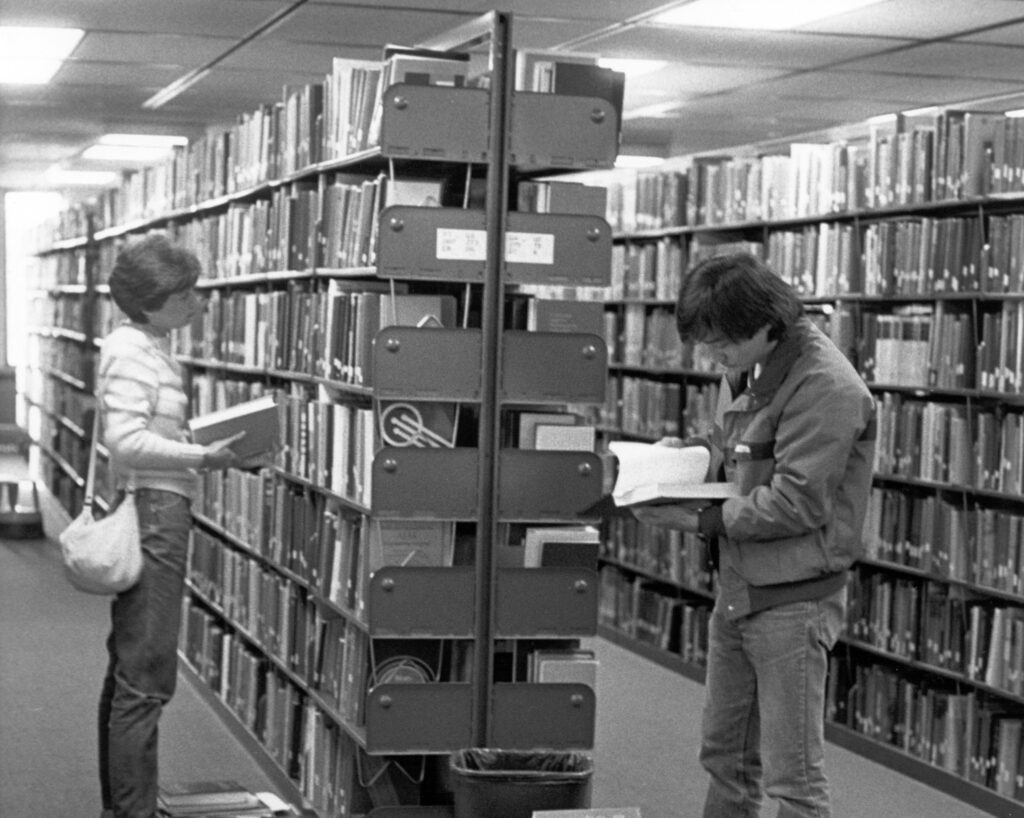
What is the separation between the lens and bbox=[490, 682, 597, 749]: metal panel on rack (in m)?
4.45

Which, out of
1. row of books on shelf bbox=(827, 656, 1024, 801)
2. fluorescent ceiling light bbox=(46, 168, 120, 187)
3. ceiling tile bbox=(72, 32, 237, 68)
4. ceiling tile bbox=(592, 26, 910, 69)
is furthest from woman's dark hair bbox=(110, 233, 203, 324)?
fluorescent ceiling light bbox=(46, 168, 120, 187)

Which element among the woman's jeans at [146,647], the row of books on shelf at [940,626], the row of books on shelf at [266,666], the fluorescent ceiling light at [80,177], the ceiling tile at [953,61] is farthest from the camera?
the fluorescent ceiling light at [80,177]

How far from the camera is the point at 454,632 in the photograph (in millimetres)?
4414

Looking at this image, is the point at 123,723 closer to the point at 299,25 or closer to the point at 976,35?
the point at 299,25

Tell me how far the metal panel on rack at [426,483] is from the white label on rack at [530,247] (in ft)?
1.67

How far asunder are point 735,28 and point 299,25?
1701 millimetres

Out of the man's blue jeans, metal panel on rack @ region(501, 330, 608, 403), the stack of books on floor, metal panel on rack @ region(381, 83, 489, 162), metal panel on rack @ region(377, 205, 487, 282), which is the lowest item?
the stack of books on floor

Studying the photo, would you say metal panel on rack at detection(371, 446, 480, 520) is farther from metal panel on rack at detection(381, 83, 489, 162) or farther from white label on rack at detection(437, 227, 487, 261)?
metal panel on rack at detection(381, 83, 489, 162)

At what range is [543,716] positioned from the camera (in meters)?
4.48

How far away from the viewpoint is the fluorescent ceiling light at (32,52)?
23.2 feet

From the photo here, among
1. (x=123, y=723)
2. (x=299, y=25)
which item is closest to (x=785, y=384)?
(x=123, y=723)

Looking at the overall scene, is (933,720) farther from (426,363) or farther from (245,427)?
(245,427)

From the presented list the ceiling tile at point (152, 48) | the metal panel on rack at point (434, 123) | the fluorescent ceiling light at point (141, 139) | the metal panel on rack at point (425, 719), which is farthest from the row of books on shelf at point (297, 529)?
the fluorescent ceiling light at point (141, 139)

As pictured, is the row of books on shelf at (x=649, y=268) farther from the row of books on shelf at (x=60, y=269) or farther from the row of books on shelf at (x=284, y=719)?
the row of books on shelf at (x=60, y=269)
